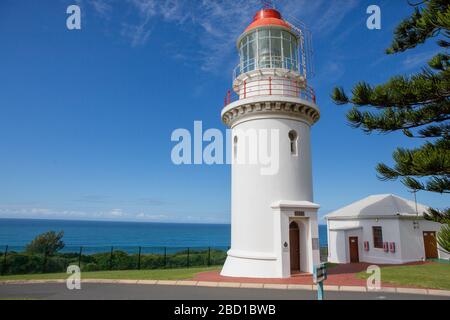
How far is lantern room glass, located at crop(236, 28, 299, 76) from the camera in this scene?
15.0 m

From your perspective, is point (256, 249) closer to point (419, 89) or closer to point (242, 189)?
point (242, 189)

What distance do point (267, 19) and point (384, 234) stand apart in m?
15.0

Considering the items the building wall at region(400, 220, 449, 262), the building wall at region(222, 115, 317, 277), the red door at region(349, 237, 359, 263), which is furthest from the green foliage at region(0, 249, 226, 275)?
the building wall at region(400, 220, 449, 262)

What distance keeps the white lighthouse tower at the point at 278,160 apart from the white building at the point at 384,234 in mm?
7874

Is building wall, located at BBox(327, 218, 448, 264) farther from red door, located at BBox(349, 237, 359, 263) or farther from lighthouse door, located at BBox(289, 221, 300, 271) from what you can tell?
lighthouse door, located at BBox(289, 221, 300, 271)

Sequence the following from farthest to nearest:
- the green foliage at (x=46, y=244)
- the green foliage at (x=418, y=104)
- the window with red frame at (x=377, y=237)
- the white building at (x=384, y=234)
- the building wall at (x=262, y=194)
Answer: the green foliage at (x=46, y=244) < the window with red frame at (x=377, y=237) < the white building at (x=384, y=234) < the building wall at (x=262, y=194) < the green foliage at (x=418, y=104)

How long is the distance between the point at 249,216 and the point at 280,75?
22.8 ft

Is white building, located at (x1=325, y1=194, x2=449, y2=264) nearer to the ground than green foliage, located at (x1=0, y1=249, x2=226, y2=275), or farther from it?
farther from it

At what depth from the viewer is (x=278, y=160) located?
14.1 metres

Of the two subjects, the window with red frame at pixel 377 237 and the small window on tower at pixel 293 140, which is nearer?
the small window on tower at pixel 293 140

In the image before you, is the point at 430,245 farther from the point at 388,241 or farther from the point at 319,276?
the point at 319,276

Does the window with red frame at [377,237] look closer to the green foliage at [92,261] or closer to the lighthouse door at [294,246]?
the lighthouse door at [294,246]

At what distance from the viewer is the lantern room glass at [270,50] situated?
15.0 m

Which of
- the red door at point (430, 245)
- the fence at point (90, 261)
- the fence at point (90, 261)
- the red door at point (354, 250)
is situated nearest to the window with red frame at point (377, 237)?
the red door at point (354, 250)
